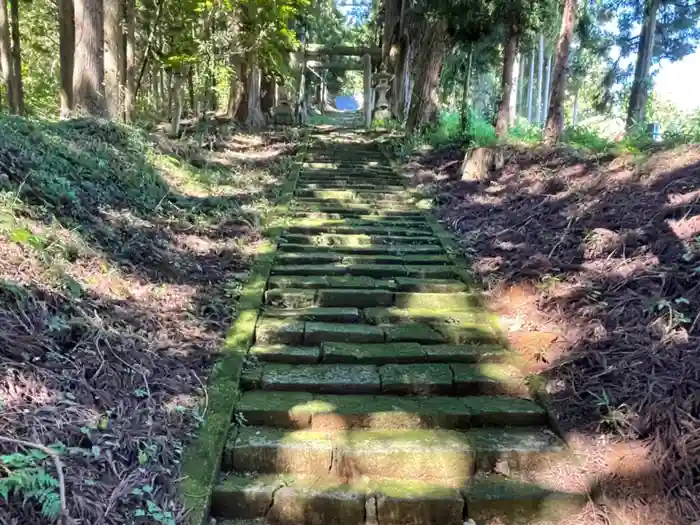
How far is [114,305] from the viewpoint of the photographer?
3506 mm

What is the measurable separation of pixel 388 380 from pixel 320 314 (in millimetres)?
1027

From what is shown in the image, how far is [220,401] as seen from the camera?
312 centimetres

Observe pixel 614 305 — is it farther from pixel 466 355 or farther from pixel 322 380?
pixel 322 380

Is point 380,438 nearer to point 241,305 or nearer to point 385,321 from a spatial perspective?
point 385,321

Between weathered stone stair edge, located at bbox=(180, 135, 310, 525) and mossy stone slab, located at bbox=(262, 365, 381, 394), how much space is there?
0.24 m

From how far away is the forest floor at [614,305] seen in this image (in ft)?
8.44

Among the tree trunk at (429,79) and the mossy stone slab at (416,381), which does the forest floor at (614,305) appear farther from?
the tree trunk at (429,79)

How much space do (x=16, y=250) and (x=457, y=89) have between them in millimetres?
22966

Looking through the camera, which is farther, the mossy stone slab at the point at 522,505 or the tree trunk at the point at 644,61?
the tree trunk at the point at 644,61

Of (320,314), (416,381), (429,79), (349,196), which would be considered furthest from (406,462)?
(429,79)

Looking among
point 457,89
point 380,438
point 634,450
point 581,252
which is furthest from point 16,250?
point 457,89

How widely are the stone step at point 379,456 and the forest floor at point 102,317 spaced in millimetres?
413

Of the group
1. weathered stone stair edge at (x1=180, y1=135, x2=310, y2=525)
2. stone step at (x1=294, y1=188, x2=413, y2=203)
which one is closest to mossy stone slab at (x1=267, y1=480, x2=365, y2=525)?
weathered stone stair edge at (x1=180, y1=135, x2=310, y2=525)

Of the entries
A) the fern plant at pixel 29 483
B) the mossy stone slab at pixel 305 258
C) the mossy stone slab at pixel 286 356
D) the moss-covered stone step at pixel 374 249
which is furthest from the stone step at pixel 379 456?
the moss-covered stone step at pixel 374 249
